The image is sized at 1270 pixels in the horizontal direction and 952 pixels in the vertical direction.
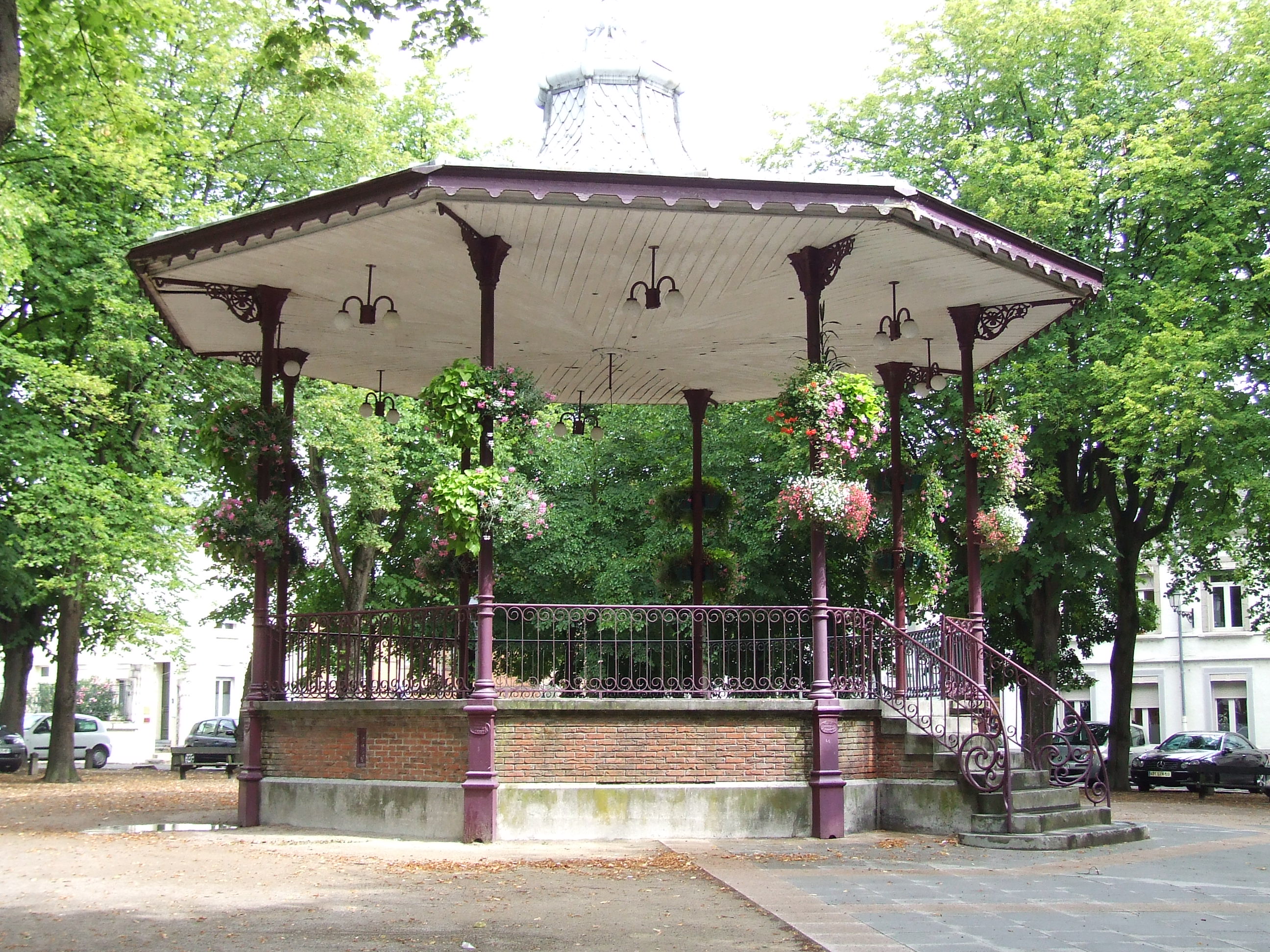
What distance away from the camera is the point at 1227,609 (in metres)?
46.2

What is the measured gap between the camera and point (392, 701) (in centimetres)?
1281

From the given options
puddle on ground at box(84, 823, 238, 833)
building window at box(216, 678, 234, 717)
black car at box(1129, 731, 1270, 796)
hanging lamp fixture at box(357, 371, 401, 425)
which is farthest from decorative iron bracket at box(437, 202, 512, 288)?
building window at box(216, 678, 234, 717)

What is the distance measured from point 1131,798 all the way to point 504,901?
62.8 feet

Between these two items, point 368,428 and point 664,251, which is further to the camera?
point 368,428

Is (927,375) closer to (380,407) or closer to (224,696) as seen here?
(380,407)

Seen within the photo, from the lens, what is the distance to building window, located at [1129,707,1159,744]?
47812 millimetres

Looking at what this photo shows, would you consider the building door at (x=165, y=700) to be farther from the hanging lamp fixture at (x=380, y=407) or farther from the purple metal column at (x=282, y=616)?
the purple metal column at (x=282, y=616)

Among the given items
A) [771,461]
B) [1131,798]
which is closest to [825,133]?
[771,461]

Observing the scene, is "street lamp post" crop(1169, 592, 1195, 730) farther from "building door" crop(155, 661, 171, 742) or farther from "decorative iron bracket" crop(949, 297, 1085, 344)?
"building door" crop(155, 661, 171, 742)

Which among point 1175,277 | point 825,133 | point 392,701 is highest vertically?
point 825,133

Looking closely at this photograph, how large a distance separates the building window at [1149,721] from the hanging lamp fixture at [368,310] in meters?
40.6

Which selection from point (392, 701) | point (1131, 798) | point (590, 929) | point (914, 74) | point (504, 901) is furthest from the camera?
point (914, 74)

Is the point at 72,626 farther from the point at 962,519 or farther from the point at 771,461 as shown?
the point at 962,519

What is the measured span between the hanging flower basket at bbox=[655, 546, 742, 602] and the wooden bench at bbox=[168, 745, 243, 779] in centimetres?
1406
